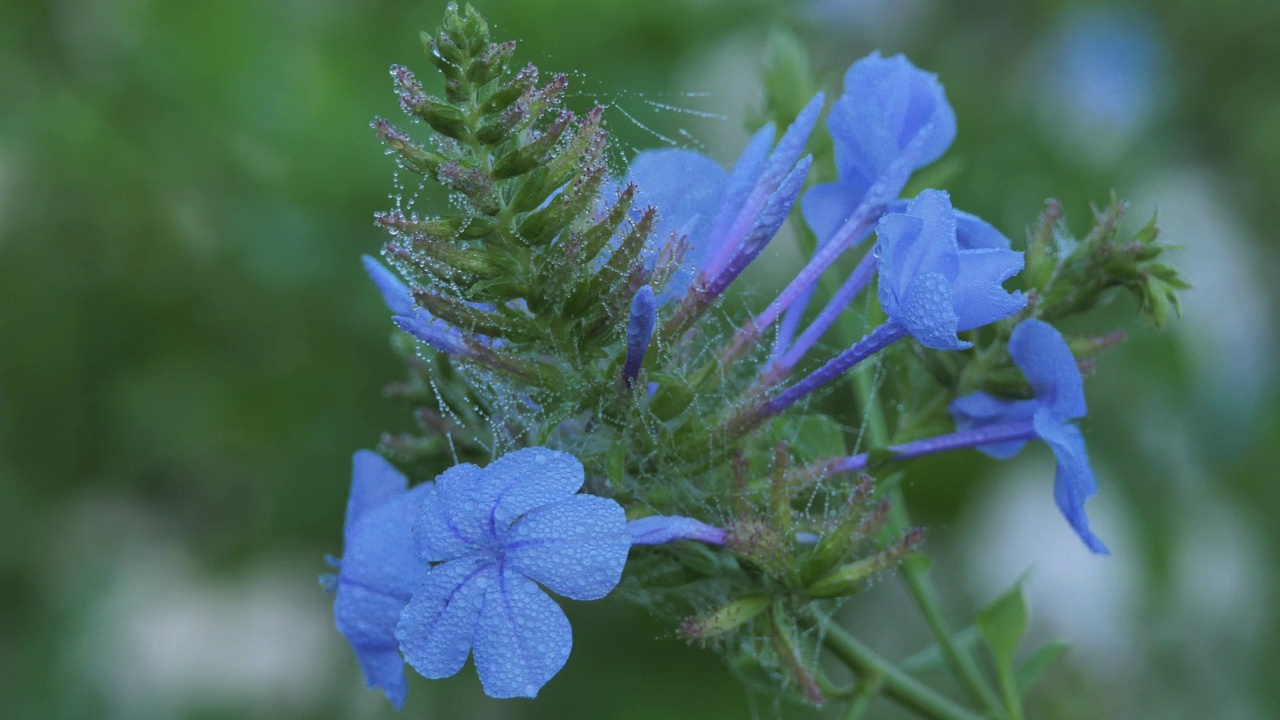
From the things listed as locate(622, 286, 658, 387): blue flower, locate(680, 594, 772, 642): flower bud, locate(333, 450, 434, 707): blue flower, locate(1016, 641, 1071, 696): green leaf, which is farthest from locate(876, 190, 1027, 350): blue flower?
locate(1016, 641, 1071, 696): green leaf

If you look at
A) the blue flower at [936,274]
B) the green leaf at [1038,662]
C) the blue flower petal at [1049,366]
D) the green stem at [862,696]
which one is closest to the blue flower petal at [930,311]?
the blue flower at [936,274]

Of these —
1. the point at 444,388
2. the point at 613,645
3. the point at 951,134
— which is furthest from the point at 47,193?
the point at 951,134

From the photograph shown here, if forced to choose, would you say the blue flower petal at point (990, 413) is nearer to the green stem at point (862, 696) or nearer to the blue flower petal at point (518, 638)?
the green stem at point (862, 696)

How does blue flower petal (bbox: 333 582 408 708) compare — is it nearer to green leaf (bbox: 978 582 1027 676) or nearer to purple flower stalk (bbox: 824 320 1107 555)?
purple flower stalk (bbox: 824 320 1107 555)

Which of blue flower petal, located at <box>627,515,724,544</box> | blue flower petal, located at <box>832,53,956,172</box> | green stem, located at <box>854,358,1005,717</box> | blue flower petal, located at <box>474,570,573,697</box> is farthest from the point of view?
green stem, located at <box>854,358,1005,717</box>

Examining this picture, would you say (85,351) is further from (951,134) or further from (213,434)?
(951,134)

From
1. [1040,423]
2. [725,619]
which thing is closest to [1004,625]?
[1040,423]
